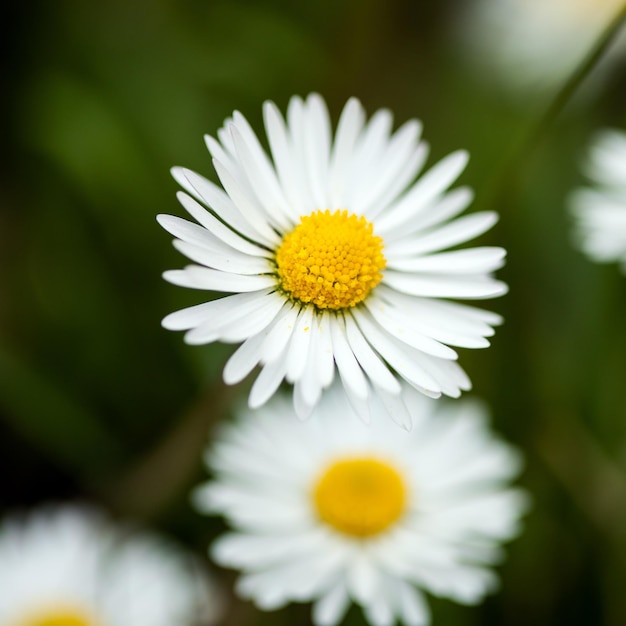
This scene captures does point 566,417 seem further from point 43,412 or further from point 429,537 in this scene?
point 43,412

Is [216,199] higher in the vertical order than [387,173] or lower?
lower

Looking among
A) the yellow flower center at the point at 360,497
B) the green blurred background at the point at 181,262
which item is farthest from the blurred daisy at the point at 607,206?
the yellow flower center at the point at 360,497

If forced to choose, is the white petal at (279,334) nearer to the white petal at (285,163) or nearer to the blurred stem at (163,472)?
the white petal at (285,163)

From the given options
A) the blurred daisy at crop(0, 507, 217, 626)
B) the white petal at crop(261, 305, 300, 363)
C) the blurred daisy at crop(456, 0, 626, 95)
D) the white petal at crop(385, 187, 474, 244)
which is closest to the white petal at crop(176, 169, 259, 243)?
the white petal at crop(261, 305, 300, 363)

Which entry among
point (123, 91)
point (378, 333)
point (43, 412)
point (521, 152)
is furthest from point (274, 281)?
point (123, 91)

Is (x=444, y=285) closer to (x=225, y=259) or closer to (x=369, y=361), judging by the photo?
(x=369, y=361)

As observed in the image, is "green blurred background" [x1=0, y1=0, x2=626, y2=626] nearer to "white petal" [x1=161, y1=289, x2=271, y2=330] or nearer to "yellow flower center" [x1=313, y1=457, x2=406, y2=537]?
"yellow flower center" [x1=313, y1=457, x2=406, y2=537]

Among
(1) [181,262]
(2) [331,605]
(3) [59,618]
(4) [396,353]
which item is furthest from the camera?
(1) [181,262]

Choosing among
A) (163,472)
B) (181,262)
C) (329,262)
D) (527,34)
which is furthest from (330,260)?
(527,34)
